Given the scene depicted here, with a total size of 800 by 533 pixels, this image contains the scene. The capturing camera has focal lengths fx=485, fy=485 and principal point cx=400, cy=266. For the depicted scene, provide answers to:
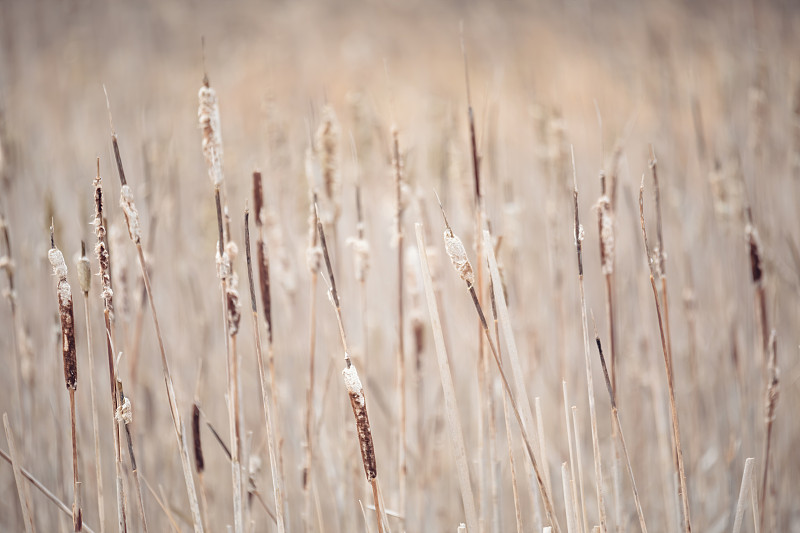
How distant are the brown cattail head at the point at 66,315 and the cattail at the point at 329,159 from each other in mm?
397

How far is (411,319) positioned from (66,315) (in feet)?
2.23

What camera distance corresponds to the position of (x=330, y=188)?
82 centimetres

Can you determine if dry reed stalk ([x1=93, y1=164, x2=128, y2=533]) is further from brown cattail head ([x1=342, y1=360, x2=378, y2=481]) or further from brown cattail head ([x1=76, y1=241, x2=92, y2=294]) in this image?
brown cattail head ([x1=342, y1=360, x2=378, y2=481])

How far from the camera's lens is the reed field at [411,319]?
62 centimetres

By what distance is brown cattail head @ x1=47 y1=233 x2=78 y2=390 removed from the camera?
0.53m

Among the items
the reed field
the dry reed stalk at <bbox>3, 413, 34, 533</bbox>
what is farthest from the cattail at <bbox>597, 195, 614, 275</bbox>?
Answer: the dry reed stalk at <bbox>3, 413, 34, 533</bbox>

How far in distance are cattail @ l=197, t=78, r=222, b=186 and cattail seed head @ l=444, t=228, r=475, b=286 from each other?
30cm

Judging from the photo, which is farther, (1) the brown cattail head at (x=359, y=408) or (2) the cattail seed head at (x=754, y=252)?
(2) the cattail seed head at (x=754, y=252)

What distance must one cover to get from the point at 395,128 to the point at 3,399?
150 centimetres

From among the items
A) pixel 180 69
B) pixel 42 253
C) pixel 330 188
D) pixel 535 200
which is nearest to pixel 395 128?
pixel 330 188

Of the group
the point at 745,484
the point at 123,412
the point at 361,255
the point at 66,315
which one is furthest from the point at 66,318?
the point at 745,484

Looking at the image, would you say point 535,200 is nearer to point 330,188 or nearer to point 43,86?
point 330,188

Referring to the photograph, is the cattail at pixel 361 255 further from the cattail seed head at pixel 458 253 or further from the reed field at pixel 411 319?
the cattail seed head at pixel 458 253

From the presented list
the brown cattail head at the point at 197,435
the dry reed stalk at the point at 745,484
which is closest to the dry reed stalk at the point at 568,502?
the dry reed stalk at the point at 745,484
